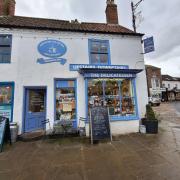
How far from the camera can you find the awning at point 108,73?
23.2 ft

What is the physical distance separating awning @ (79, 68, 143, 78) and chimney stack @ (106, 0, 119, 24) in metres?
4.43

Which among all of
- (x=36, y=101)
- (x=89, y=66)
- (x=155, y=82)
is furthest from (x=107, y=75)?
(x=155, y=82)

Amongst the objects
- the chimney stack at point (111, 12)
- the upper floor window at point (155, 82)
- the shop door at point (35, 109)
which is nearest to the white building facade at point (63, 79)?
the shop door at point (35, 109)

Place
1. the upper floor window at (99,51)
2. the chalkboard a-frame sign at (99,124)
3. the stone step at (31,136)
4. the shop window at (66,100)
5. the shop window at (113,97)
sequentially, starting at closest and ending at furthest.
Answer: the chalkboard a-frame sign at (99,124)
the stone step at (31,136)
the shop window at (66,100)
the shop window at (113,97)
the upper floor window at (99,51)

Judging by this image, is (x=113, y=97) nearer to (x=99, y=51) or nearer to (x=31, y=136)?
(x=99, y=51)

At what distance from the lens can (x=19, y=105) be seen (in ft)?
22.0

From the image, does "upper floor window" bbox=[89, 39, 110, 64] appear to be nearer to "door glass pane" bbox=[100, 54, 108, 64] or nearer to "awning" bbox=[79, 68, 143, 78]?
"door glass pane" bbox=[100, 54, 108, 64]

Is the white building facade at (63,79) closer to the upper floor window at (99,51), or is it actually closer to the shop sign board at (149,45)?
the upper floor window at (99,51)

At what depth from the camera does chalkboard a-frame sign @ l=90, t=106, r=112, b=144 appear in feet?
19.4

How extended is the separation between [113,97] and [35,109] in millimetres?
4266

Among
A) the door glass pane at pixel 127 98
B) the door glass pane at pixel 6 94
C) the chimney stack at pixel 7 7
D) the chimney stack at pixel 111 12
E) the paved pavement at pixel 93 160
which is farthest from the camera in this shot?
the chimney stack at pixel 111 12

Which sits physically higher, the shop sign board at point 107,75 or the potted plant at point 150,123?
the shop sign board at point 107,75

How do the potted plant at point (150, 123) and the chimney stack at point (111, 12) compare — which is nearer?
the potted plant at point (150, 123)

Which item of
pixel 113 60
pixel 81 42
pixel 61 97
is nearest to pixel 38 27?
pixel 81 42
